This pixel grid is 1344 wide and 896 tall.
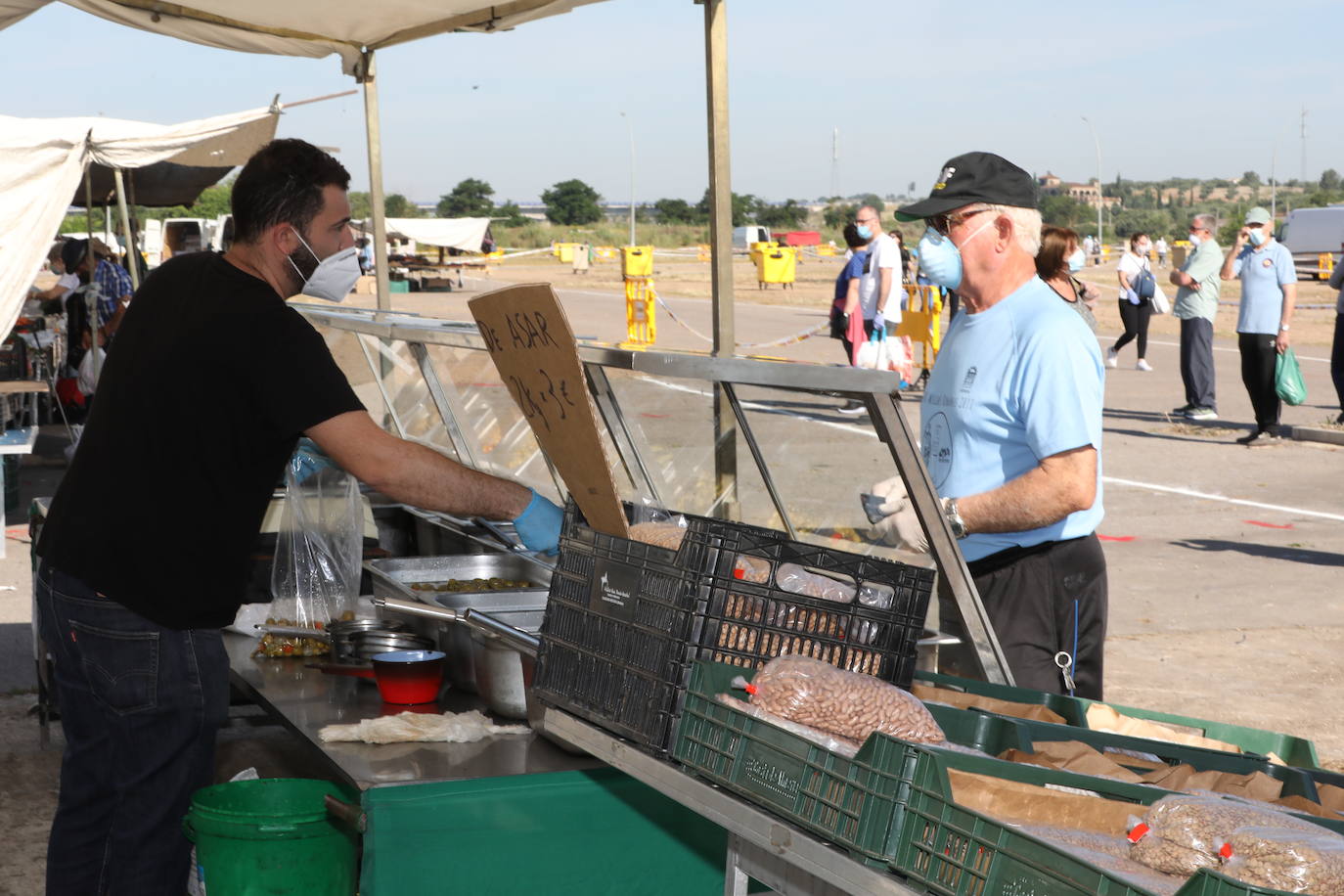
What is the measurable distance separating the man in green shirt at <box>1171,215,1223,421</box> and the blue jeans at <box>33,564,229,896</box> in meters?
11.1

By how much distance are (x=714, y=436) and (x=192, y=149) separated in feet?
28.9

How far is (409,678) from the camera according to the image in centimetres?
311

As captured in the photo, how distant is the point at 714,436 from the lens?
11.9 feet

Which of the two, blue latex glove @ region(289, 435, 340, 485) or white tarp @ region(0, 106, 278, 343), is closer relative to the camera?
blue latex glove @ region(289, 435, 340, 485)

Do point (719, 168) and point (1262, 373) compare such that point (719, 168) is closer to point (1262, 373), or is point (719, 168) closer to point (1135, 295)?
point (1262, 373)

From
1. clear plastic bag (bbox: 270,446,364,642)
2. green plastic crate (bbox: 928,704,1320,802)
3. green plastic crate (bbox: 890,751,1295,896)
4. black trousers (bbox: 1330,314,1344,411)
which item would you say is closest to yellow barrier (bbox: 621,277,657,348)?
black trousers (bbox: 1330,314,1344,411)

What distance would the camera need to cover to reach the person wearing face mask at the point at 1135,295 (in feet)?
50.4

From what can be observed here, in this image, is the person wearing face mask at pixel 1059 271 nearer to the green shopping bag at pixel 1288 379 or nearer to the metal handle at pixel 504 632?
the metal handle at pixel 504 632

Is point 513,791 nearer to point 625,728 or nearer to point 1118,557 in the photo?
point 625,728

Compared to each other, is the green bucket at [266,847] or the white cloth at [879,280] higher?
the white cloth at [879,280]

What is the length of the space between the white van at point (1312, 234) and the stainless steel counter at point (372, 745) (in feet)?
123

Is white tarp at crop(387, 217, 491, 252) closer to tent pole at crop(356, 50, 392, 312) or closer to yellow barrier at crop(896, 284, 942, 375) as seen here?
yellow barrier at crop(896, 284, 942, 375)

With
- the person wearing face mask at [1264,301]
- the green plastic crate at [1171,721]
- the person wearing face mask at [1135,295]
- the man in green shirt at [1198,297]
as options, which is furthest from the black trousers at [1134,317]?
the green plastic crate at [1171,721]

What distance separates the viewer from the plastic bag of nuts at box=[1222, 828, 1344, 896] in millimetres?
1386
